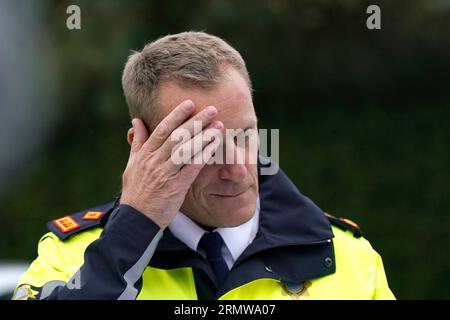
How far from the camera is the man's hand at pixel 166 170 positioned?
1699 millimetres

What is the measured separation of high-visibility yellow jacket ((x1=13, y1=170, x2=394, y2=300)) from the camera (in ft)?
5.49

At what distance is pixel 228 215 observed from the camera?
1862 millimetres

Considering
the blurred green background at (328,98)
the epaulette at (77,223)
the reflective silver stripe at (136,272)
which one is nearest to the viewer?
the reflective silver stripe at (136,272)

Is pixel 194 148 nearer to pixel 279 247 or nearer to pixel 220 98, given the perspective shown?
pixel 220 98

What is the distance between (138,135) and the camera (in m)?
1.83

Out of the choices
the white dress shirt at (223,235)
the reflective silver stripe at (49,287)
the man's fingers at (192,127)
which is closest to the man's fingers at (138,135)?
the man's fingers at (192,127)

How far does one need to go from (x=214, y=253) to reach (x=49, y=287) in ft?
1.29

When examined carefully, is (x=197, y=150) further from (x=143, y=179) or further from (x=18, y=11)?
(x=18, y=11)

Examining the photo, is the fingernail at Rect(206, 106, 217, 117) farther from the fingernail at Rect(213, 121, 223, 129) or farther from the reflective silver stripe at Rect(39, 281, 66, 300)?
the reflective silver stripe at Rect(39, 281, 66, 300)

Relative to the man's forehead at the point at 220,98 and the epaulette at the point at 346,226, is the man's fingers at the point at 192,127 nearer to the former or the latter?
the man's forehead at the point at 220,98

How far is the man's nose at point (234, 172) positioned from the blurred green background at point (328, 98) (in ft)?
8.43

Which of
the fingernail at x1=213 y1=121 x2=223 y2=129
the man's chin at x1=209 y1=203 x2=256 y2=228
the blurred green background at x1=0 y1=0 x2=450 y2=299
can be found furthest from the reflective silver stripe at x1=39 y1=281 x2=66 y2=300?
the blurred green background at x1=0 y1=0 x2=450 y2=299
